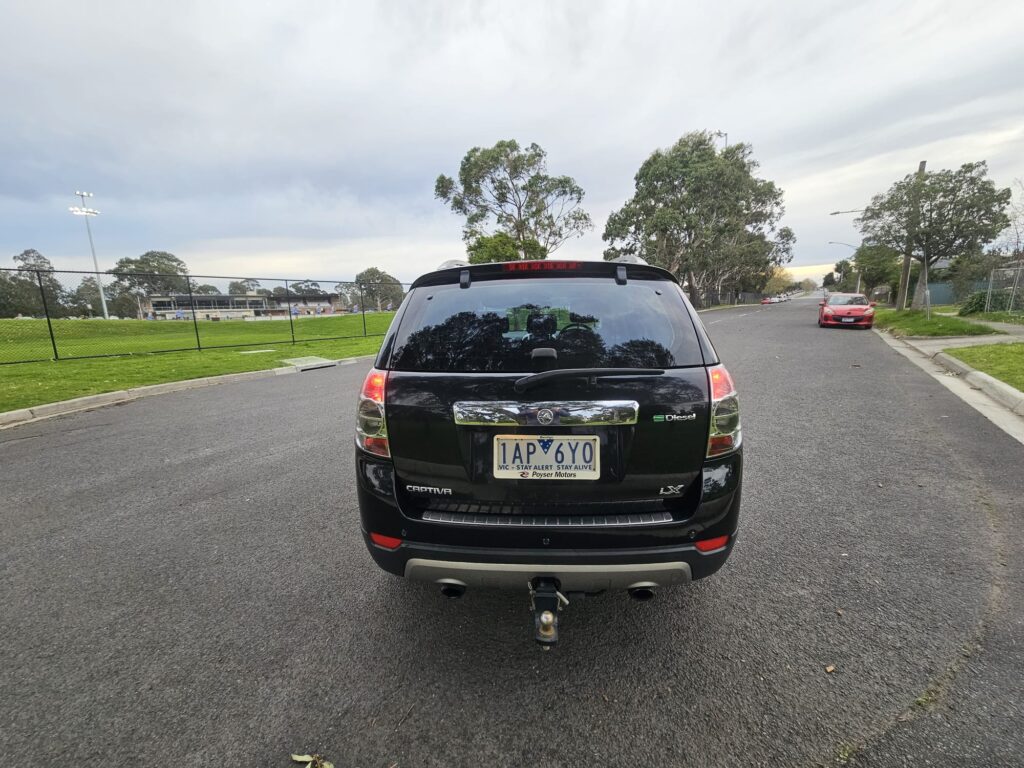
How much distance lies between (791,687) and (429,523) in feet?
5.21

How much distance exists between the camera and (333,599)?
2373mm

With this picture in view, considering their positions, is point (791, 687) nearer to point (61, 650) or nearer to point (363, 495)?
point (363, 495)

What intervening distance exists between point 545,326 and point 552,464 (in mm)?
621

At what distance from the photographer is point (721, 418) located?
184cm

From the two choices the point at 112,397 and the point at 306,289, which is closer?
the point at 112,397

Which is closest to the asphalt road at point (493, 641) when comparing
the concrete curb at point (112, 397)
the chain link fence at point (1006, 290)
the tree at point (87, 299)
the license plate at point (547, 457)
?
the license plate at point (547, 457)

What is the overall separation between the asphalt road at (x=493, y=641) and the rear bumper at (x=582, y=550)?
446mm

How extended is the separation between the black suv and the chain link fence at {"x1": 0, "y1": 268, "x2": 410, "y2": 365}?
49.4 ft

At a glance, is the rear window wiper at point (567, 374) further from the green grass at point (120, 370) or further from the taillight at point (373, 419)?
the green grass at point (120, 370)

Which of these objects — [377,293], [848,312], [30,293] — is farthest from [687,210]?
[30,293]

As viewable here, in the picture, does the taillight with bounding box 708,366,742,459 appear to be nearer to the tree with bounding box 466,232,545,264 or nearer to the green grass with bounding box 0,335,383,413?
the green grass with bounding box 0,335,383,413

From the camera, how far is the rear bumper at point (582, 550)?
177cm

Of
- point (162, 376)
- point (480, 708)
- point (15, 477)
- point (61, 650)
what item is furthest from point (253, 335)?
point (480, 708)

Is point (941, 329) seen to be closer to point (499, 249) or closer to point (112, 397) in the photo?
point (112, 397)
